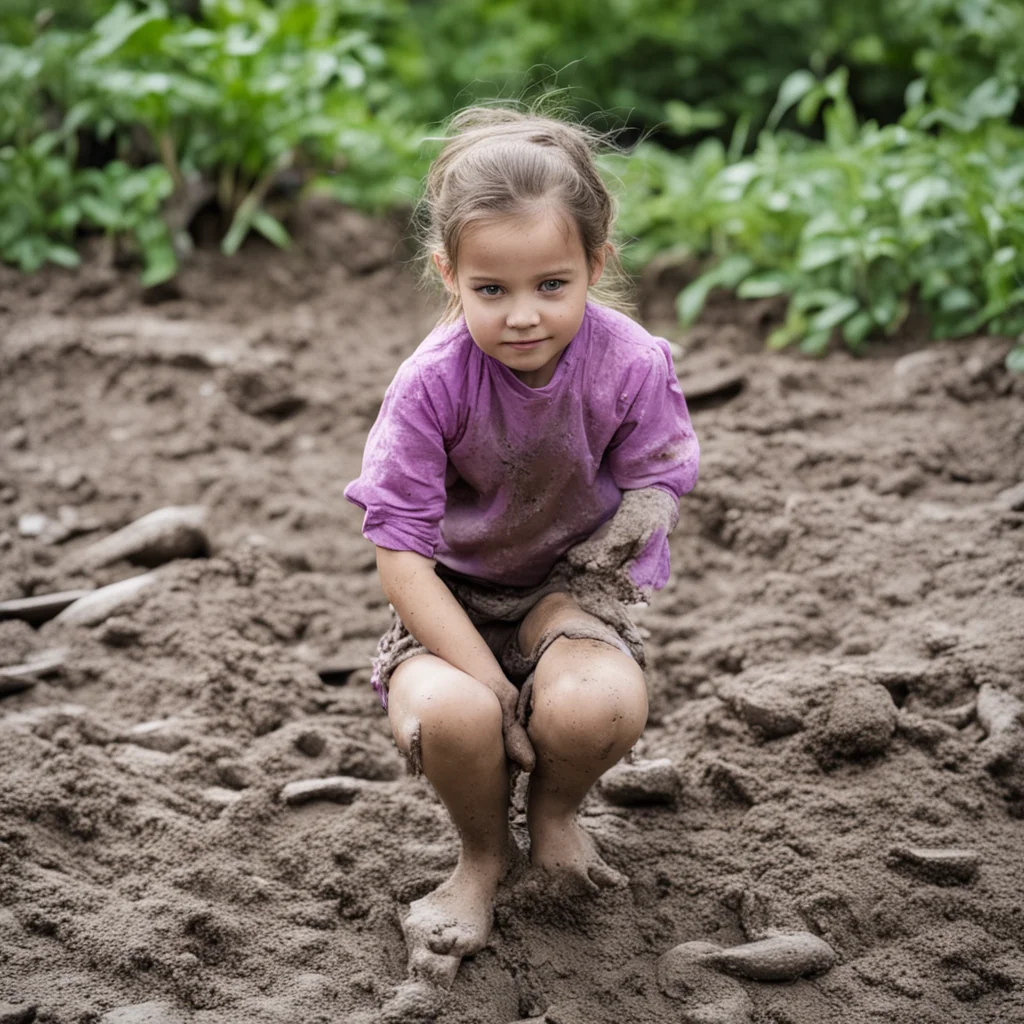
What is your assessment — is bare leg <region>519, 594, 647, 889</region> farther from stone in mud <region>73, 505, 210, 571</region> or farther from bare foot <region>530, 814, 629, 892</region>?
stone in mud <region>73, 505, 210, 571</region>

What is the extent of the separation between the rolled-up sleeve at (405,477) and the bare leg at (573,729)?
29 centimetres

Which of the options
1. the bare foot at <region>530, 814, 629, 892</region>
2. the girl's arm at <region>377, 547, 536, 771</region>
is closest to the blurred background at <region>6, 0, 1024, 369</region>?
the girl's arm at <region>377, 547, 536, 771</region>

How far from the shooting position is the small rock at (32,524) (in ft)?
11.3

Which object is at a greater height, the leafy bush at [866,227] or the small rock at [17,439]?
the leafy bush at [866,227]

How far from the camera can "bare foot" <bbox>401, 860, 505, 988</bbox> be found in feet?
6.77

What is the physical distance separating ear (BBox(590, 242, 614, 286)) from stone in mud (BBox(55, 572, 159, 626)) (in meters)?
1.52

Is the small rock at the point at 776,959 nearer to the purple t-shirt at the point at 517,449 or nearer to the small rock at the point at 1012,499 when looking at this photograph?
the purple t-shirt at the point at 517,449

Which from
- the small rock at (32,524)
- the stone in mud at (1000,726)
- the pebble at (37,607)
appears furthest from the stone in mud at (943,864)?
the small rock at (32,524)

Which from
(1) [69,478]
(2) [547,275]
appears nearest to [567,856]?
(2) [547,275]

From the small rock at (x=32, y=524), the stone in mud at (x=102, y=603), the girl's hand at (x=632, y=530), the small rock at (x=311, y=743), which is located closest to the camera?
the girl's hand at (x=632, y=530)

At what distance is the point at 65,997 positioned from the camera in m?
1.94

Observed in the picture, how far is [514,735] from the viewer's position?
2107mm

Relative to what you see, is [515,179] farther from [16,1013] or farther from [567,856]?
[16,1013]

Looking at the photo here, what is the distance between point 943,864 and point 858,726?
0.34 meters
